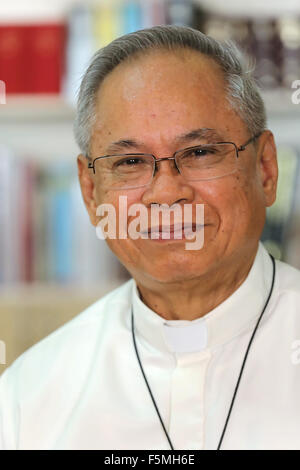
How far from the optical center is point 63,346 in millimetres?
1317

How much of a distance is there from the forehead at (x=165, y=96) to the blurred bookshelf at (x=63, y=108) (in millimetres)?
815

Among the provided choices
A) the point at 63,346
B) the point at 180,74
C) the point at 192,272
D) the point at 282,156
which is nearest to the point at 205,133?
the point at 180,74

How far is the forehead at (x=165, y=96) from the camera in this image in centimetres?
107

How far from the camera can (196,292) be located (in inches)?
46.9

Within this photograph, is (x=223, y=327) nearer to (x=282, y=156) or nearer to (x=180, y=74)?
(x=180, y=74)

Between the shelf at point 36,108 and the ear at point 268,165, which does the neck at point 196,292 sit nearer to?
the ear at point 268,165

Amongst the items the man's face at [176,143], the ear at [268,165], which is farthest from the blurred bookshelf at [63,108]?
the man's face at [176,143]

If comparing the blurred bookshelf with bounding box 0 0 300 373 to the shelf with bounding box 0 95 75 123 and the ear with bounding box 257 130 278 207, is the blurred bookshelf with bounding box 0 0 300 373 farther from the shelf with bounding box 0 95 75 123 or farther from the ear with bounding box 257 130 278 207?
the ear with bounding box 257 130 278 207

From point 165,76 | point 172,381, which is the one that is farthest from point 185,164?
point 172,381

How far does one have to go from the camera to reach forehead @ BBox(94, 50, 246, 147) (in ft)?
3.52

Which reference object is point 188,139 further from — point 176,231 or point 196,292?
point 196,292

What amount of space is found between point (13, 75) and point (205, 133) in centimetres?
109

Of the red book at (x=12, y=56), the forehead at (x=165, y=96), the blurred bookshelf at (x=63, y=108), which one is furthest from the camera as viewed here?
the red book at (x=12, y=56)
